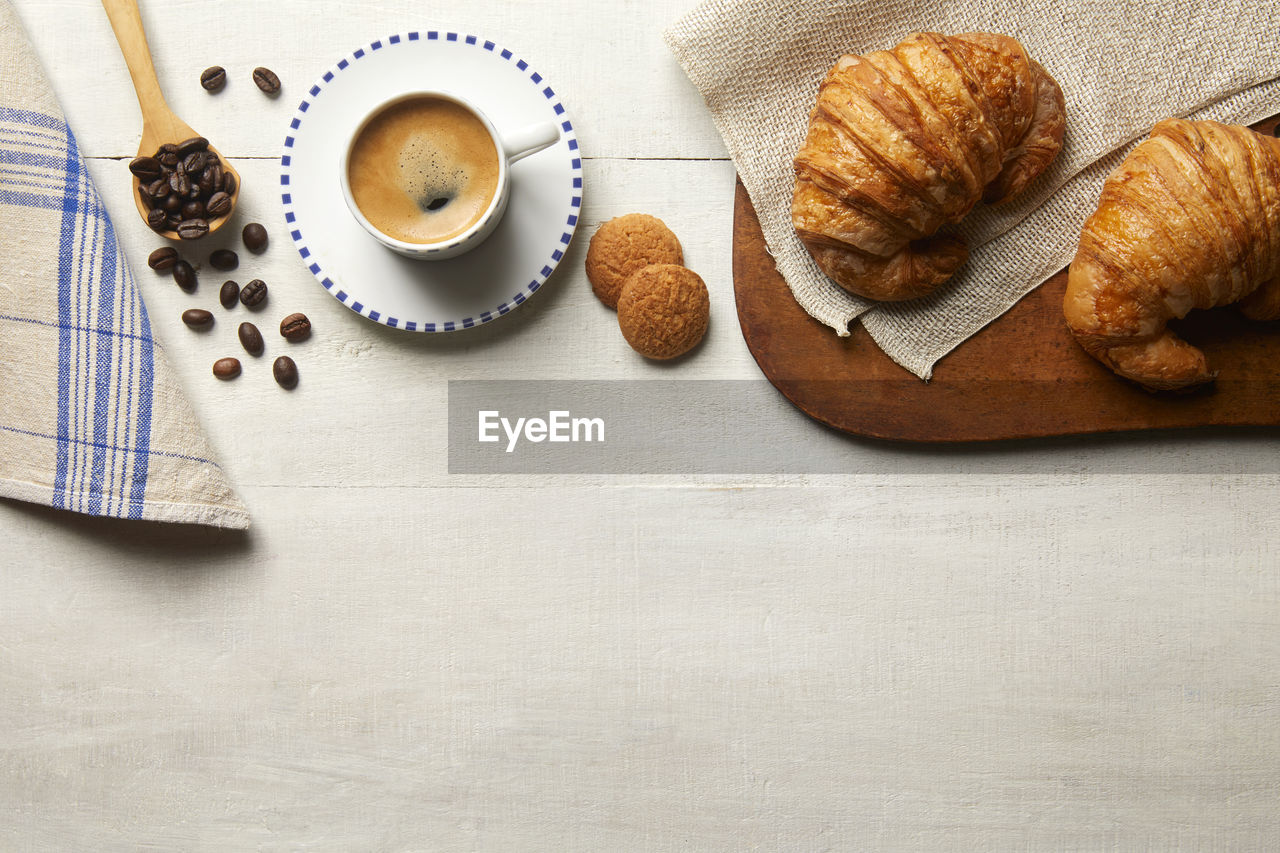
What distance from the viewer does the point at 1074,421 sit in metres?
1.22

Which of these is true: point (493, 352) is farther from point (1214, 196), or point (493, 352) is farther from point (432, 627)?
point (1214, 196)

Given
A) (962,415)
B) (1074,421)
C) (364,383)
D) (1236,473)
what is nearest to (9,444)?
(364,383)

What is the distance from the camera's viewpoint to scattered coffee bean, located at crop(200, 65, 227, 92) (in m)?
1.25

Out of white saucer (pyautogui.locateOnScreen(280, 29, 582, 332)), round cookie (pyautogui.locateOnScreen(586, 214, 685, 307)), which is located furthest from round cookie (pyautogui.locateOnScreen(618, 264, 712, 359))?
white saucer (pyautogui.locateOnScreen(280, 29, 582, 332))

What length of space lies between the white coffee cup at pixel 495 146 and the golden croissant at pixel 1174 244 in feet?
2.47

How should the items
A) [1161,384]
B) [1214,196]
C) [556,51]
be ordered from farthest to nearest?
[556,51] < [1161,384] < [1214,196]

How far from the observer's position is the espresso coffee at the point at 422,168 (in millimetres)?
1106

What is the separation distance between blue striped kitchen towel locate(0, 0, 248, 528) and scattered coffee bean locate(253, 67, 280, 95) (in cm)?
30

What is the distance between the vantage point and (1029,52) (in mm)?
1199

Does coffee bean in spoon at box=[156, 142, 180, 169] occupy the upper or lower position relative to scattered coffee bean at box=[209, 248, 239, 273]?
upper

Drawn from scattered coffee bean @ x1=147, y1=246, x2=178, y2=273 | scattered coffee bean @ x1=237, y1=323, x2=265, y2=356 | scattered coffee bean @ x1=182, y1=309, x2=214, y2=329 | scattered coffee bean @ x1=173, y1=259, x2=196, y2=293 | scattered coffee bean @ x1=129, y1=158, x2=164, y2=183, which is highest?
scattered coffee bean @ x1=129, y1=158, x2=164, y2=183

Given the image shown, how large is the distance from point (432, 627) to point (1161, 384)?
1.13m

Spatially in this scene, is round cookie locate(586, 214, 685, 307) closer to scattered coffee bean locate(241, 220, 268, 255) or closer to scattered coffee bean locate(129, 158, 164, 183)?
scattered coffee bean locate(241, 220, 268, 255)

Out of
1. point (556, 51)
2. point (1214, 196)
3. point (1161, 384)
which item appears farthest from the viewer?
point (556, 51)
